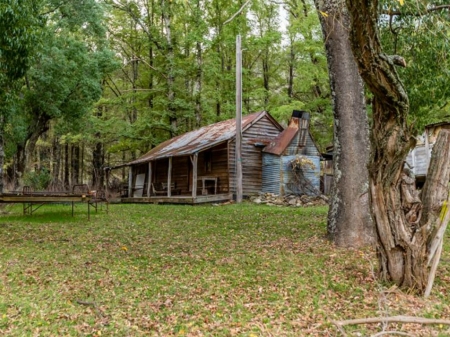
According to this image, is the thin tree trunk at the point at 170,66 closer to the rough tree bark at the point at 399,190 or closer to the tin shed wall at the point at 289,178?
the tin shed wall at the point at 289,178

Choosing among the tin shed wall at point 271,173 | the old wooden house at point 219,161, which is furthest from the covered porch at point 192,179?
the tin shed wall at point 271,173

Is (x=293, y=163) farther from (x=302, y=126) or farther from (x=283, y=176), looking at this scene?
(x=302, y=126)

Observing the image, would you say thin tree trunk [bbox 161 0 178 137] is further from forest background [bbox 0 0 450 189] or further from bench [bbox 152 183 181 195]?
bench [bbox 152 183 181 195]

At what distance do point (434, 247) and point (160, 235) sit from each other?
6.06 meters

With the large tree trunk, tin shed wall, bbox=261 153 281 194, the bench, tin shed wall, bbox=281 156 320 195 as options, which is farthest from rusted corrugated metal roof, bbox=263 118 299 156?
the large tree trunk

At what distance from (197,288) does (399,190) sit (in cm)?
289

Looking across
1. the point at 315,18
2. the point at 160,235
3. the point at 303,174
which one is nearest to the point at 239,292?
the point at 160,235

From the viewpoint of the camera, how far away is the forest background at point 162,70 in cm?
870

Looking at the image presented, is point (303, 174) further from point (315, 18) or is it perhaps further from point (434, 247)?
A: point (434, 247)

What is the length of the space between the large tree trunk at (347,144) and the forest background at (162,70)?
1257 millimetres

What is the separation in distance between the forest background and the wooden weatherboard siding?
7.01ft

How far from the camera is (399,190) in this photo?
173 inches

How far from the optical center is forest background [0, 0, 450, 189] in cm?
870

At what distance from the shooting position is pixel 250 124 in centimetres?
1905
